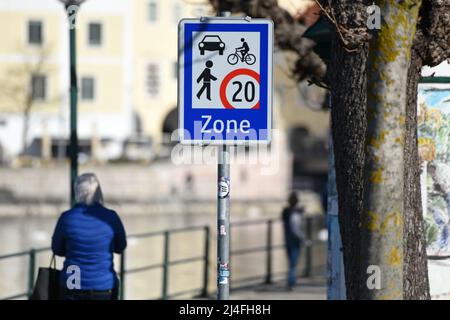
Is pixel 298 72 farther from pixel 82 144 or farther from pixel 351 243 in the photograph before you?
pixel 82 144

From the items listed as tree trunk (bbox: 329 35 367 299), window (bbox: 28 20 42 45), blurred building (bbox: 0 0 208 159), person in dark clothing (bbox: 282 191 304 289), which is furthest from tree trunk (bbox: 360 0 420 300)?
window (bbox: 28 20 42 45)

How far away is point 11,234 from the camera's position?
60.4 meters

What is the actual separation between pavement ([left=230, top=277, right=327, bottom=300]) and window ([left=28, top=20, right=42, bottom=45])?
6359 centimetres

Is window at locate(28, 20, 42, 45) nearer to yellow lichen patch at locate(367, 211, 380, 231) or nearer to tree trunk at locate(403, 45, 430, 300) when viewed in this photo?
tree trunk at locate(403, 45, 430, 300)

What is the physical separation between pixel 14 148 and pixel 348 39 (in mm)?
74953

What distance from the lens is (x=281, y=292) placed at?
62.6ft

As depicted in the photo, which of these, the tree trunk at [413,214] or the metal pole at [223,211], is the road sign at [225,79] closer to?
the metal pole at [223,211]

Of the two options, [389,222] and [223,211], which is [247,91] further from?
[389,222]

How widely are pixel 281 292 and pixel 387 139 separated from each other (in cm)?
1185

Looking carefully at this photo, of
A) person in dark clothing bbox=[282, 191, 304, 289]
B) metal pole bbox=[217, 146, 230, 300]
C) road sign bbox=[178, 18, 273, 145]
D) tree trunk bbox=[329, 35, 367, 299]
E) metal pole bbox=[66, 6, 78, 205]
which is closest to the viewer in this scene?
metal pole bbox=[217, 146, 230, 300]

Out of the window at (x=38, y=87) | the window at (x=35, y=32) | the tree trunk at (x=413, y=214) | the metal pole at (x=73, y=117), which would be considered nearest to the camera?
the tree trunk at (x=413, y=214)

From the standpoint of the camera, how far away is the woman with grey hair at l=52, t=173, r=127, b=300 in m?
10.5

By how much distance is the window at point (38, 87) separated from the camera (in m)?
82.1

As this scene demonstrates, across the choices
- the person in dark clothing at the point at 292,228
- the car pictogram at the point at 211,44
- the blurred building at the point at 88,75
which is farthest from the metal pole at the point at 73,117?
the blurred building at the point at 88,75
